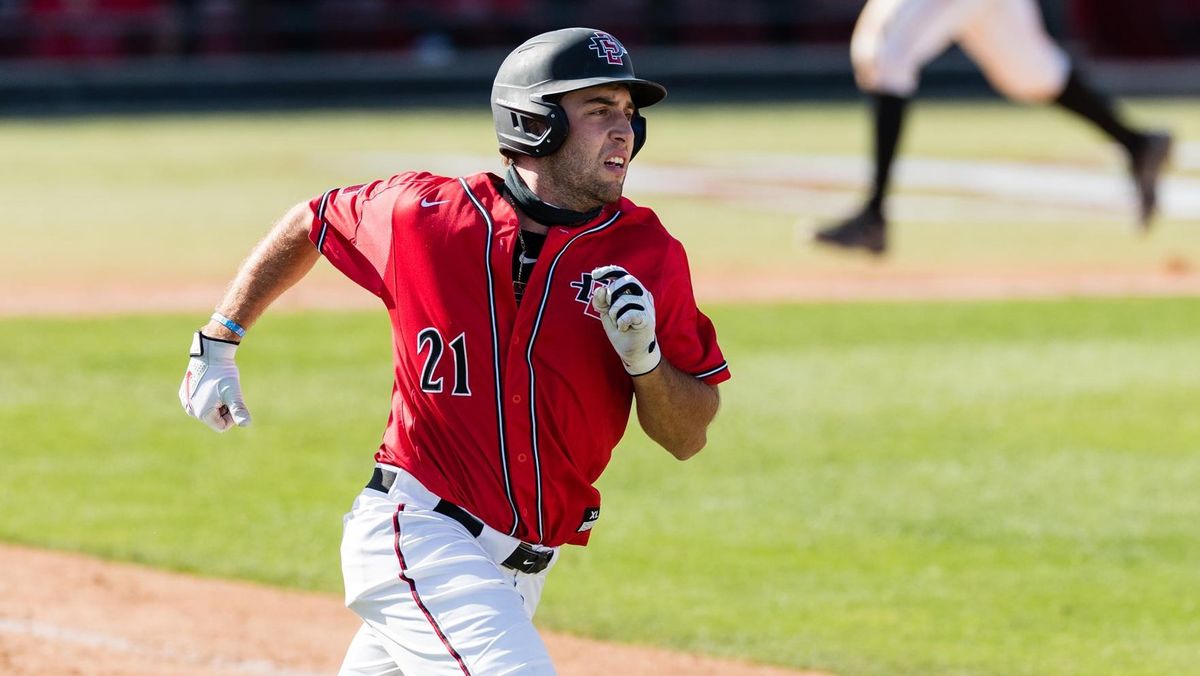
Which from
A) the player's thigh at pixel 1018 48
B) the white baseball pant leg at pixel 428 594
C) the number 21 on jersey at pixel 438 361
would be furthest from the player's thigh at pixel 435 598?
the player's thigh at pixel 1018 48

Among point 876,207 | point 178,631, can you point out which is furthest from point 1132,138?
point 178,631

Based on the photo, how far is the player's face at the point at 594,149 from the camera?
391 centimetres

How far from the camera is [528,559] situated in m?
3.88

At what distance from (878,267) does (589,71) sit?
10.1m

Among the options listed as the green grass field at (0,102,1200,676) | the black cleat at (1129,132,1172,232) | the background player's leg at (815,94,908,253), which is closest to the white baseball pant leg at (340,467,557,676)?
the green grass field at (0,102,1200,676)

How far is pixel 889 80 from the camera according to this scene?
1033 cm

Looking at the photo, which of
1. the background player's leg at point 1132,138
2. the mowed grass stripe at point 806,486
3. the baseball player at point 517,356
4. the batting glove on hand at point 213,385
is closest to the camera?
the baseball player at point 517,356

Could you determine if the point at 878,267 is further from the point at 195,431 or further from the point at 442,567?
the point at 442,567

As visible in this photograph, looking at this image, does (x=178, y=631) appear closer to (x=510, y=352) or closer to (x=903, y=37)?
(x=510, y=352)

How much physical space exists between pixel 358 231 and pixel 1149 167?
850 cm

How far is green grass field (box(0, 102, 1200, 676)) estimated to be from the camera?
6047 millimetres

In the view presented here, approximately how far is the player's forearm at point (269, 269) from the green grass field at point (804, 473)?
213cm

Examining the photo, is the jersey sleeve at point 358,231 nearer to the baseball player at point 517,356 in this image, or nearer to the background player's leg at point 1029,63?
the baseball player at point 517,356

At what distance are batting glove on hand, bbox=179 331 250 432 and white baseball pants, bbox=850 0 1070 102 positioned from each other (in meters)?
6.71
